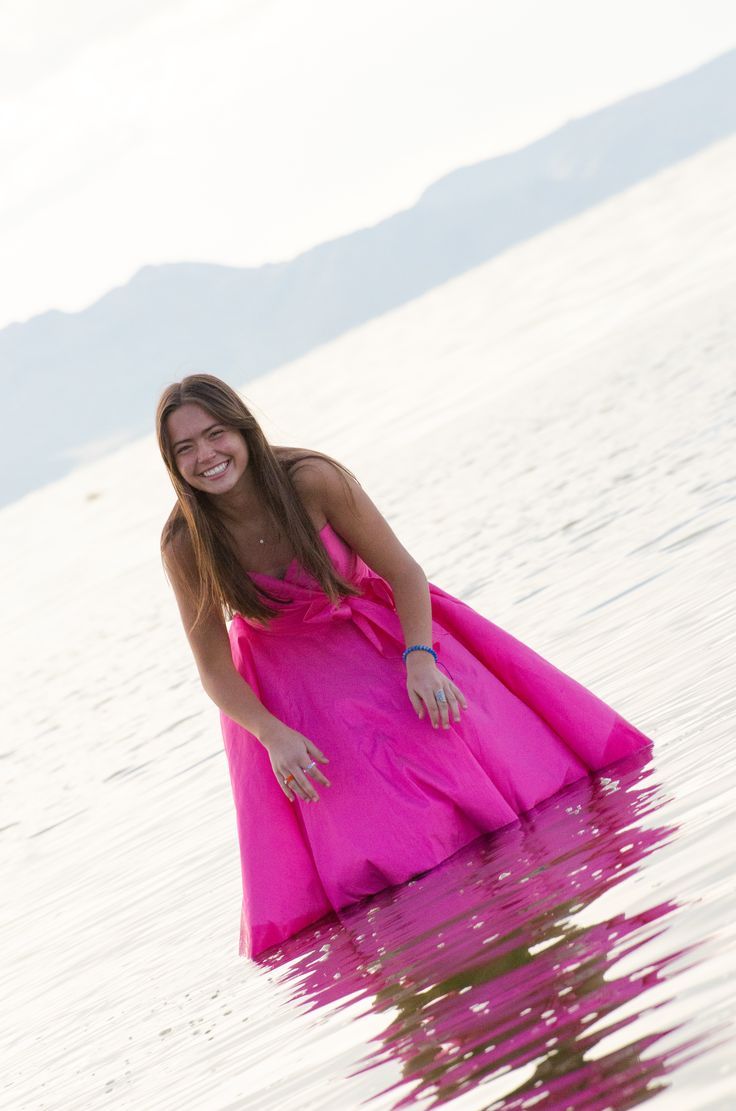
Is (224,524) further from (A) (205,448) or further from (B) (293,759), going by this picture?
(B) (293,759)

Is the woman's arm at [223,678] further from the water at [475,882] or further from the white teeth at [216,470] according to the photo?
the water at [475,882]

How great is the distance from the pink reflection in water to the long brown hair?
1.15 m

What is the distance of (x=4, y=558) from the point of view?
59844 mm

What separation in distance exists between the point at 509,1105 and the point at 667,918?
0.92 meters

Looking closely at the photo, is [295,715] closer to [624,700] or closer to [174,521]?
[174,521]

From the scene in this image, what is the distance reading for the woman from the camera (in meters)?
6.00

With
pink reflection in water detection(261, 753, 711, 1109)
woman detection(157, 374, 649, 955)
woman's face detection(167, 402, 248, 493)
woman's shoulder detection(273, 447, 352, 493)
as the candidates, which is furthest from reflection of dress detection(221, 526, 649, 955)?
woman's face detection(167, 402, 248, 493)

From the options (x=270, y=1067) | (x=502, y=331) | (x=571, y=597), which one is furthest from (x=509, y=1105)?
(x=502, y=331)

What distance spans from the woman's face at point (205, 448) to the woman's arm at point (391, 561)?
258 millimetres

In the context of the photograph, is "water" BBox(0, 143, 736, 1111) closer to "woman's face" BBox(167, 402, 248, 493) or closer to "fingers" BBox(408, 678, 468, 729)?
"fingers" BBox(408, 678, 468, 729)

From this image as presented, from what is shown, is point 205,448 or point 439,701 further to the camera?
point 439,701

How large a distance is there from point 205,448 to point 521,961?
2183mm

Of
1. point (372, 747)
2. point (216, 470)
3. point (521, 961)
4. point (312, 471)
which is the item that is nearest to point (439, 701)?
point (372, 747)

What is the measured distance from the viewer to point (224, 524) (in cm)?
616
